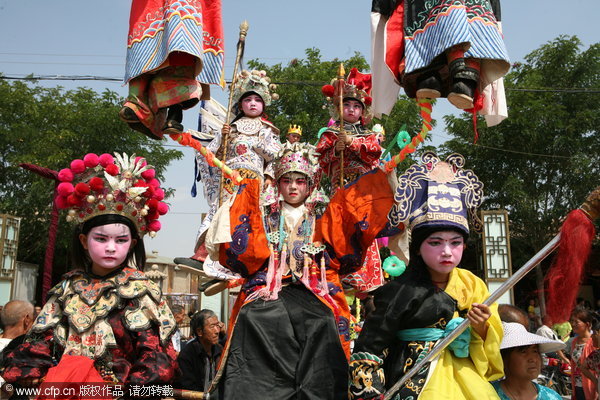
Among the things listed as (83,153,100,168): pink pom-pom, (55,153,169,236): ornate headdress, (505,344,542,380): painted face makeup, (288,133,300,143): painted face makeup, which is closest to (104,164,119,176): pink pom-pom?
(55,153,169,236): ornate headdress

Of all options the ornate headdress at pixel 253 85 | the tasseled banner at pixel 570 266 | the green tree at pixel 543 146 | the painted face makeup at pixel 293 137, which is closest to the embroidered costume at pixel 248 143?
the ornate headdress at pixel 253 85

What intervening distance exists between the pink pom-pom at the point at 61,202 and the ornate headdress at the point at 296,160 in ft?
5.50

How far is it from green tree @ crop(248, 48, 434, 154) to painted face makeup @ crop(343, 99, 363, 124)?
6665 millimetres

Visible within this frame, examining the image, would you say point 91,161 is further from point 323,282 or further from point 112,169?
point 323,282

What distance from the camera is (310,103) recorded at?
14.6 metres

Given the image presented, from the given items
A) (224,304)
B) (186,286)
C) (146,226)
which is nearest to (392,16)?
(146,226)

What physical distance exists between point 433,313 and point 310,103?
444 inches

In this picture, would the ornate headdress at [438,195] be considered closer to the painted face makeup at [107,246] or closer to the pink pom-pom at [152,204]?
the pink pom-pom at [152,204]

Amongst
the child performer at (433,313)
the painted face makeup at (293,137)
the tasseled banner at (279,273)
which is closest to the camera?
the child performer at (433,313)

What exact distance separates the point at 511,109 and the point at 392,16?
12194 mm

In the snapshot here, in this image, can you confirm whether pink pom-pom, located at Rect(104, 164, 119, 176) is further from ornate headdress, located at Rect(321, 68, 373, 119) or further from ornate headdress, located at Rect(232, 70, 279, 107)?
ornate headdress, located at Rect(232, 70, 279, 107)

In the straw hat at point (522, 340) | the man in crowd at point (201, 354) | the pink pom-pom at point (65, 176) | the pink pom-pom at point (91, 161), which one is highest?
the pink pom-pom at point (91, 161)

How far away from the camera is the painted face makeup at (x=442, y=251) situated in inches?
151

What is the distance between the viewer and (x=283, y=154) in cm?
518
